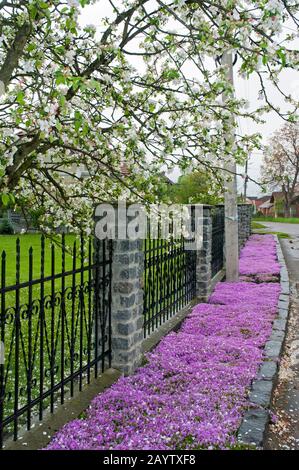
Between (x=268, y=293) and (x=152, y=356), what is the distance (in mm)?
4997

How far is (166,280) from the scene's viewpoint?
802cm

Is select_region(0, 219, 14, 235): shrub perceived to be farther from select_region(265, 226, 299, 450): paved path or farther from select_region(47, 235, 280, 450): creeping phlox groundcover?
select_region(265, 226, 299, 450): paved path

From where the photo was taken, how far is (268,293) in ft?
33.1

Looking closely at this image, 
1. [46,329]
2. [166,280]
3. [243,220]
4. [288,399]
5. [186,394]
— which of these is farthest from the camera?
[243,220]

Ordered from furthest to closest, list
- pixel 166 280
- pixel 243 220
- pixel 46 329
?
pixel 243 220
pixel 166 280
pixel 46 329

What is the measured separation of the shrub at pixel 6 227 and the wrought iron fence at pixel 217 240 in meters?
16.4

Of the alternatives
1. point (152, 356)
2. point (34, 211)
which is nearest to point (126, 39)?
point (34, 211)

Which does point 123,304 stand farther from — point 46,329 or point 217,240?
point 217,240

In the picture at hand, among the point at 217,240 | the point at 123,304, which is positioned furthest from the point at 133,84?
the point at 217,240

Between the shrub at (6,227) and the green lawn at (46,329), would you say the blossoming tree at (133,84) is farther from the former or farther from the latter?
the shrub at (6,227)

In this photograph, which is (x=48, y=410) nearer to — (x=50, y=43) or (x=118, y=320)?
(x=118, y=320)

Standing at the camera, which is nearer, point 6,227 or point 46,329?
point 46,329

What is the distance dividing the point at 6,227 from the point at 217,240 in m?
17.5

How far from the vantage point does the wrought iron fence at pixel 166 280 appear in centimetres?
648
